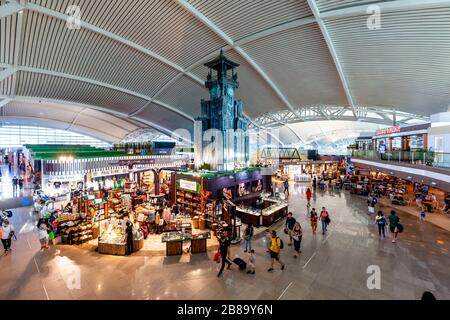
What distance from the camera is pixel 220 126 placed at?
15.2m

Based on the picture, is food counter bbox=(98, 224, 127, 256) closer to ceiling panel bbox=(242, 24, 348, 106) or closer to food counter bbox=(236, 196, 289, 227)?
food counter bbox=(236, 196, 289, 227)

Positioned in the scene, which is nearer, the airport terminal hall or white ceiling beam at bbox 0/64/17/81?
the airport terminal hall

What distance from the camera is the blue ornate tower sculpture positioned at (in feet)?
48.9

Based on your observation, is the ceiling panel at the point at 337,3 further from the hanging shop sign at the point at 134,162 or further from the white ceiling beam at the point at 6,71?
the white ceiling beam at the point at 6,71

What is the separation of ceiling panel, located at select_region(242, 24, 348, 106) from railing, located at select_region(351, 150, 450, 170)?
6607 mm

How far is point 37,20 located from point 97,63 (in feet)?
15.4

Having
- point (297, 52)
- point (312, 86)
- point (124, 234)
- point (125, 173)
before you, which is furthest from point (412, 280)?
point (125, 173)

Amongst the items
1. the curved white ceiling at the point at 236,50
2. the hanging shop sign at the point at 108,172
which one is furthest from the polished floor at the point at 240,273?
the curved white ceiling at the point at 236,50

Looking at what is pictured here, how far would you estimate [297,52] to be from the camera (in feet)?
45.6

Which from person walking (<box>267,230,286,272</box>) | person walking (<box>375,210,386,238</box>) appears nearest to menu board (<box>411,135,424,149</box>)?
person walking (<box>375,210,386,238</box>)

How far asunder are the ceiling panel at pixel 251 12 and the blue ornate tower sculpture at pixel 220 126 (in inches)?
100

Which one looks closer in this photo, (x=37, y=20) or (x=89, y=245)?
(x=89, y=245)

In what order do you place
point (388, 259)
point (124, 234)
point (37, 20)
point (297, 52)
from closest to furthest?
1. point (388, 259)
2. point (124, 234)
3. point (37, 20)
4. point (297, 52)
